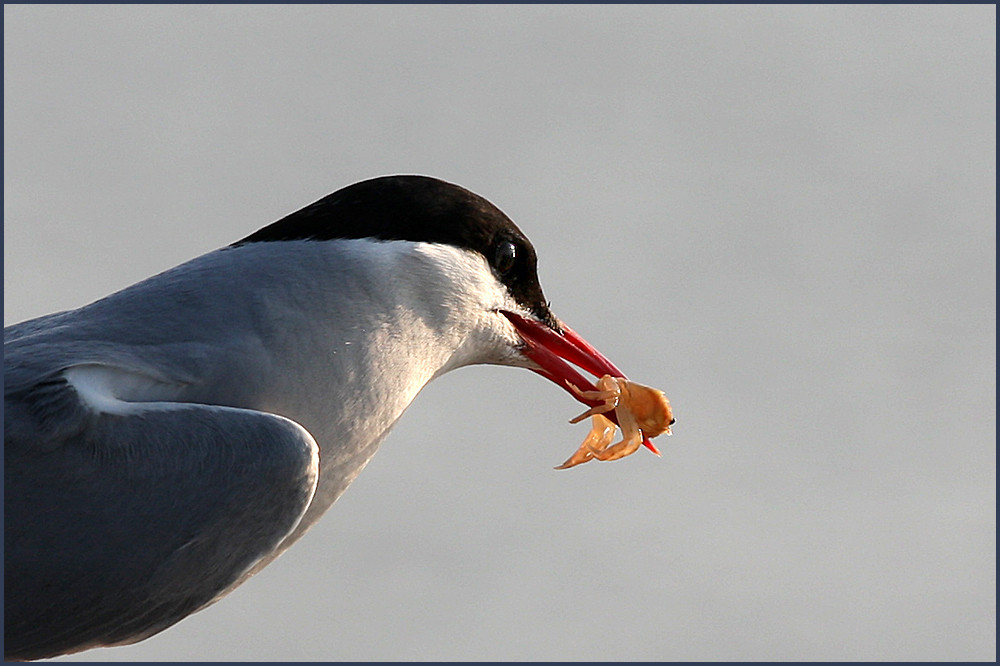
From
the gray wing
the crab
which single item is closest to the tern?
the gray wing

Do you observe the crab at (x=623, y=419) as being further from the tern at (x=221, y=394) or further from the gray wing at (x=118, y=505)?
the gray wing at (x=118, y=505)

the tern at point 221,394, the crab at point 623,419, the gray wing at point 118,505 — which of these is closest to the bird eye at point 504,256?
the tern at point 221,394

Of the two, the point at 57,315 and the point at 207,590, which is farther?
the point at 57,315

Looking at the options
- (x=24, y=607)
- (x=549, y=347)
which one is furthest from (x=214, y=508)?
(x=549, y=347)

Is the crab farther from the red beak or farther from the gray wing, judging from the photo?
the gray wing

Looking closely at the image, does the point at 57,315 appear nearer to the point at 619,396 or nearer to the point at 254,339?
the point at 254,339

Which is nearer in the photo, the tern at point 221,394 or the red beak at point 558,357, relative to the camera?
the tern at point 221,394
